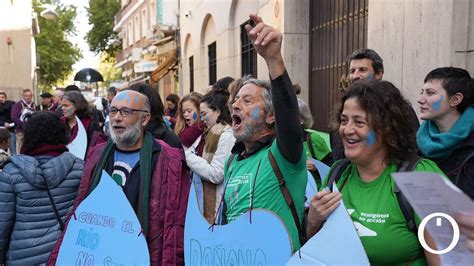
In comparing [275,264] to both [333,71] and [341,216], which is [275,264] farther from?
[333,71]

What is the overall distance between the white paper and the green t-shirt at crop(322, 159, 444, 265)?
46 centimetres

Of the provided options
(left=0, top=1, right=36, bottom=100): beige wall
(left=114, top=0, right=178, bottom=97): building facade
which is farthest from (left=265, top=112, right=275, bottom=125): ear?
(left=0, top=1, right=36, bottom=100): beige wall

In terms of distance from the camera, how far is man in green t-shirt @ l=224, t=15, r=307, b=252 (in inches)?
93.7

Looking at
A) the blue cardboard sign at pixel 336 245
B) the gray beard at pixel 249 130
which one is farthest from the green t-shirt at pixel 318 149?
the blue cardboard sign at pixel 336 245

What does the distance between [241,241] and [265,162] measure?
433mm

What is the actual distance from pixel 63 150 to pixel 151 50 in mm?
30007

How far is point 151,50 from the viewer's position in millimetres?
33188

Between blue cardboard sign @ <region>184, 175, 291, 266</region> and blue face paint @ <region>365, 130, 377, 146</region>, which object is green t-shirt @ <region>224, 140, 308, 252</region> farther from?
blue face paint @ <region>365, 130, 377, 146</region>

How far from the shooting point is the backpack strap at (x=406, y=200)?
214 centimetres

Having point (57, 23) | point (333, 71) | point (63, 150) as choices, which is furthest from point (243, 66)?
point (57, 23)

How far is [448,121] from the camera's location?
3188 millimetres

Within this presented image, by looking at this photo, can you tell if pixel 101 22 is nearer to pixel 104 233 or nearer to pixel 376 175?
pixel 104 233

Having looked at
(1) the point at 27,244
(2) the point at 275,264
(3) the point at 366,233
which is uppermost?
(3) the point at 366,233

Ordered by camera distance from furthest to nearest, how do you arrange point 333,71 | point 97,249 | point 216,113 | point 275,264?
point 333,71, point 216,113, point 97,249, point 275,264
